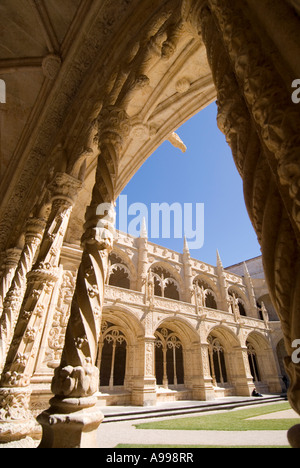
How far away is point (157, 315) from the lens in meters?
13.7

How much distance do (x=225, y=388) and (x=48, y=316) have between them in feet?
50.4

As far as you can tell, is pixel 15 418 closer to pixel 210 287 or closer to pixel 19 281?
pixel 19 281

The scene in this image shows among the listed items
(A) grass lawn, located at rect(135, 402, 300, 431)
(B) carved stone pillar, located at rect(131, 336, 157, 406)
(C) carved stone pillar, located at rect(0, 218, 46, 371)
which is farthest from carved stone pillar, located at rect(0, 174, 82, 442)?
(B) carved stone pillar, located at rect(131, 336, 157, 406)

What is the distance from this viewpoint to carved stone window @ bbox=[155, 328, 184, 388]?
14453mm

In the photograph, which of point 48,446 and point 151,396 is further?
point 151,396

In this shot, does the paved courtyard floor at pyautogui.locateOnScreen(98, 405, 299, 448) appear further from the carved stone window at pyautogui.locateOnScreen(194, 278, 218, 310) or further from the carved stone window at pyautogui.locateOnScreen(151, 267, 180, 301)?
the carved stone window at pyautogui.locateOnScreen(194, 278, 218, 310)

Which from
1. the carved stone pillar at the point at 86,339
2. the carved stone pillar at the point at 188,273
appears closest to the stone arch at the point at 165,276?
the carved stone pillar at the point at 188,273

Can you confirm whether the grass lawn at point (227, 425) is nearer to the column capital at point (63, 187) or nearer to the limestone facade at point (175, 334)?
the limestone facade at point (175, 334)

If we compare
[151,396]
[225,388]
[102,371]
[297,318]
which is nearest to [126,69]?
[297,318]

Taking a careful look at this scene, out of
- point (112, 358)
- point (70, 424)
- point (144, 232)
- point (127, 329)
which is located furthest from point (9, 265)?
point (144, 232)

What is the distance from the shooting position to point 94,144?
10.4 ft

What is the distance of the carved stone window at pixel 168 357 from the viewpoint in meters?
14.5

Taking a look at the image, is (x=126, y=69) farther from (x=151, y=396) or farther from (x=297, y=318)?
(x=151, y=396)
